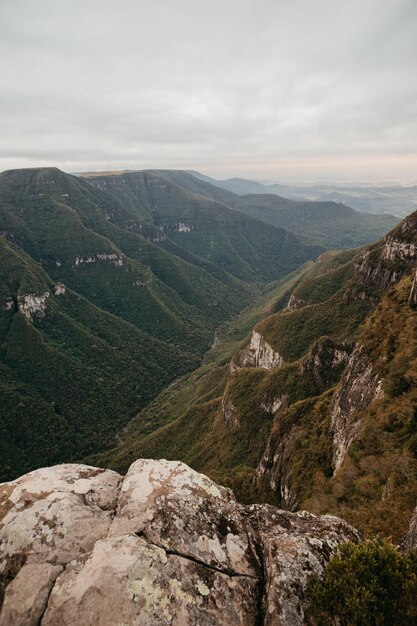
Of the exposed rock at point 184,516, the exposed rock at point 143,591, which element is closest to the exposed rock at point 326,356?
the exposed rock at point 184,516

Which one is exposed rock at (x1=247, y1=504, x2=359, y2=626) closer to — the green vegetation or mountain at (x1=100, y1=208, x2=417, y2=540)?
the green vegetation

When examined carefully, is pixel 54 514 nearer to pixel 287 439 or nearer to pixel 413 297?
pixel 413 297

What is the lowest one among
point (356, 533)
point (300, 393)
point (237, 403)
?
point (237, 403)

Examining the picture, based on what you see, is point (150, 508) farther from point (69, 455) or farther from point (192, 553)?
point (69, 455)

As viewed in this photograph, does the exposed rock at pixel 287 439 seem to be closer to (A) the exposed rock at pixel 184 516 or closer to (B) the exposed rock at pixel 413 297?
(B) the exposed rock at pixel 413 297

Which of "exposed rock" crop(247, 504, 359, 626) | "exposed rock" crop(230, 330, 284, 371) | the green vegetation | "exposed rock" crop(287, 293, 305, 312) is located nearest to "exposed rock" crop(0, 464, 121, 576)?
"exposed rock" crop(247, 504, 359, 626)

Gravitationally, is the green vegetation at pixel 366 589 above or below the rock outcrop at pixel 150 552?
above

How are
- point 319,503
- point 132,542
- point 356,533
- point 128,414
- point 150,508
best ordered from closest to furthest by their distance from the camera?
point 132,542, point 150,508, point 356,533, point 319,503, point 128,414

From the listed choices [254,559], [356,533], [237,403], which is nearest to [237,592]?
[254,559]
